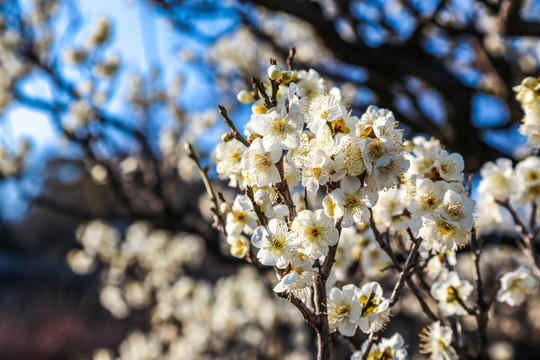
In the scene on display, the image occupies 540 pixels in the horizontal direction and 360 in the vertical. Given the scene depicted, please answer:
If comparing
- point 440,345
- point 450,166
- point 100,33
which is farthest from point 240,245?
point 100,33

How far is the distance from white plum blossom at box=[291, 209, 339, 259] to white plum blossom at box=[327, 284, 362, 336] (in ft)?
0.48

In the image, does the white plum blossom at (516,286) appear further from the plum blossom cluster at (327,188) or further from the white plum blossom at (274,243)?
the white plum blossom at (274,243)

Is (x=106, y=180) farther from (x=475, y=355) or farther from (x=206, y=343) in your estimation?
(x=475, y=355)

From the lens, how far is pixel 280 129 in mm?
896

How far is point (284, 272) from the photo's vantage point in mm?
912

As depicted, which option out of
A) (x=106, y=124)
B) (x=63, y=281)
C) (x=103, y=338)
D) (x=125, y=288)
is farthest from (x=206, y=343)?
(x=63, y=281)

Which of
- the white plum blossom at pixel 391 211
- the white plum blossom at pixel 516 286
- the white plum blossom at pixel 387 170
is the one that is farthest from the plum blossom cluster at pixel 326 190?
the white plum blossom at pixel 516 286

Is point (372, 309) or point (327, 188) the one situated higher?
point (327, 188)

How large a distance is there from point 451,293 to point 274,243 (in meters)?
0.74

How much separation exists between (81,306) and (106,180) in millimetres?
10937

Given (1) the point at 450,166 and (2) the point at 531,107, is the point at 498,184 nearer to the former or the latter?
(2) the point at 531,107

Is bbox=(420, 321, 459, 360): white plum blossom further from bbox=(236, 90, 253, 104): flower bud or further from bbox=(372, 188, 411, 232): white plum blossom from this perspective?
bbox=(236, 90, 253, 104): flower bud

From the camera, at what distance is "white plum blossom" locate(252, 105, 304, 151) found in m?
0.88

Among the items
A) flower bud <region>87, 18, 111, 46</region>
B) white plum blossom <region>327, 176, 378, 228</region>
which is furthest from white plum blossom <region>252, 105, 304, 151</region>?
flower bud <region>87, 18, 111, 46</region>
